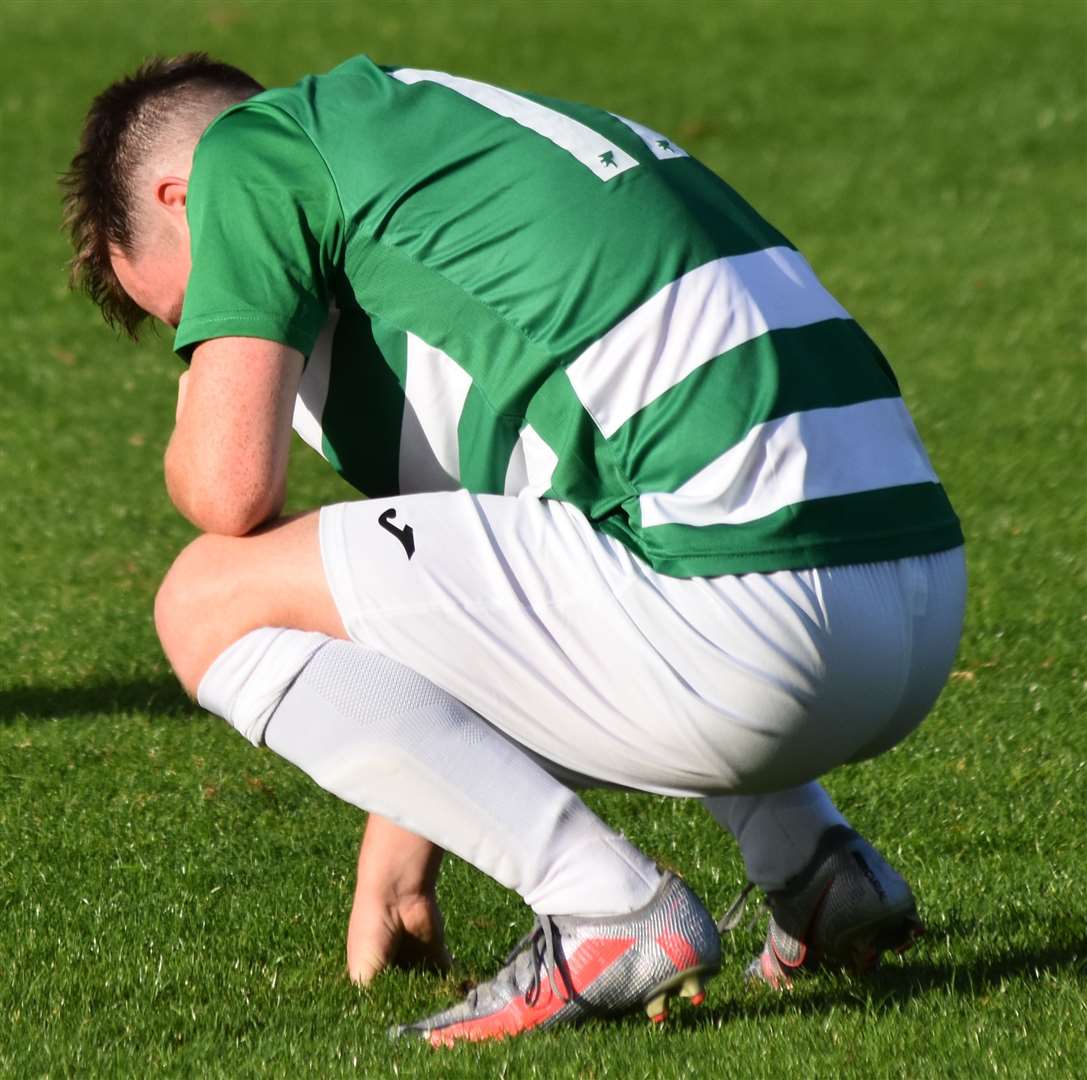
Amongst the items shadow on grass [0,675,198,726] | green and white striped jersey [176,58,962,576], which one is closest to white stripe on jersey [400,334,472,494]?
green and white striped jersey [176,58,962,576]

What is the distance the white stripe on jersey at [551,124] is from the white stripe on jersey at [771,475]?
1.44ft

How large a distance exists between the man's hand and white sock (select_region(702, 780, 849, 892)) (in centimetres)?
53

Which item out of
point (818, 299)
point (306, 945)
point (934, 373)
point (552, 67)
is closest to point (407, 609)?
point (818, 299)

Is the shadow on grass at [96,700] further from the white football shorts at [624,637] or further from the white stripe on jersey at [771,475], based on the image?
the white stripe on jersey at [771,475]

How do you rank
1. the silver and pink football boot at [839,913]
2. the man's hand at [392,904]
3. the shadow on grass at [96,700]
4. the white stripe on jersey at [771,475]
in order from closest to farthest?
the white stripe on jersey at [771,475] < the silver and pink football boot at [839,913] < the man's hand at [392,904] < the shadow on grass at [96,700]

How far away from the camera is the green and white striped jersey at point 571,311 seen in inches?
105

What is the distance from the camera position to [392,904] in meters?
3.34

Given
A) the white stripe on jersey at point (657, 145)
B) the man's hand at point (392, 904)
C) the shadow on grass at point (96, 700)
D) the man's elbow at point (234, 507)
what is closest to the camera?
the man's elbow at point (234, 507)

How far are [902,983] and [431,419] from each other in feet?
4.00

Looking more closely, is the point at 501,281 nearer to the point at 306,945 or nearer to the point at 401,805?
the point at 401,805

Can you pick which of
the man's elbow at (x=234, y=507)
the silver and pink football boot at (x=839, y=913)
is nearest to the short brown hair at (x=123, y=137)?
the man's elbow at (x=234, y=507)

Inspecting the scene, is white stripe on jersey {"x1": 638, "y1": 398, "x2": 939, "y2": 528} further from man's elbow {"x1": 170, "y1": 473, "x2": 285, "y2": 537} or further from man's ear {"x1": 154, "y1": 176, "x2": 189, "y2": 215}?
man's ear {"x1": 154, "y1": 176, "x2": 189, "y2": 215}

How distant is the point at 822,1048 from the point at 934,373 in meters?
6.55

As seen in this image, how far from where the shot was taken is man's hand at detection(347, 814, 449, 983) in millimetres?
3309
